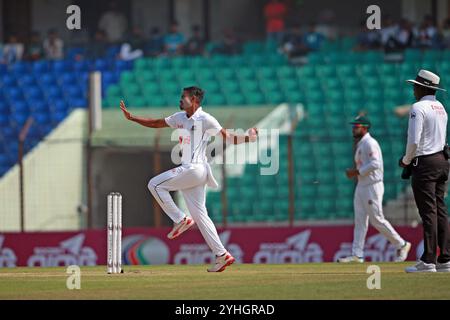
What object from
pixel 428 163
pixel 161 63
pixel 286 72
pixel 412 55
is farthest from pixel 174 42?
pixel 428 163

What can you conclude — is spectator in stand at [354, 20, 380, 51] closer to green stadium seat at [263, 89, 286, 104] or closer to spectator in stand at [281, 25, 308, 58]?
spectator in stand at [281, 25, 308, 58]

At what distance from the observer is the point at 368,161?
2034cm

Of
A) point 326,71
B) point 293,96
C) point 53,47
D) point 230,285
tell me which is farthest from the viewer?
point 53,47

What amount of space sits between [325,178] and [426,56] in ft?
16.9

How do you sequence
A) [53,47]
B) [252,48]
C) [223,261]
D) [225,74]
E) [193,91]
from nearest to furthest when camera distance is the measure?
1. [193,91]
2. [223,261]
3. [225,74]
4. [252,48]
5. [53,47]

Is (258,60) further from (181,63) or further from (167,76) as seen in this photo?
→ (167,76)

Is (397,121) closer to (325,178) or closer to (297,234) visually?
(325,178)

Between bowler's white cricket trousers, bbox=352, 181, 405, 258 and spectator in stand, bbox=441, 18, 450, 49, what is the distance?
12297mm

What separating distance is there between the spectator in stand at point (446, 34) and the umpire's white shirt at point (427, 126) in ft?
55.6

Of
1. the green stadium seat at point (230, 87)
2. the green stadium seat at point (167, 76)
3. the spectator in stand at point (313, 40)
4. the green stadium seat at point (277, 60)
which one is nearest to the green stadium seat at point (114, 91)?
the green stadium seat at point (167, 76)

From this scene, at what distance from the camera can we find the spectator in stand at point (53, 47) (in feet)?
116

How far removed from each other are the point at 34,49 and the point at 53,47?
0.75 meters

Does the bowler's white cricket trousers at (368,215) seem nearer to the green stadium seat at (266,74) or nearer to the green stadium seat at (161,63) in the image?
the green stadium seat at (266,74)
